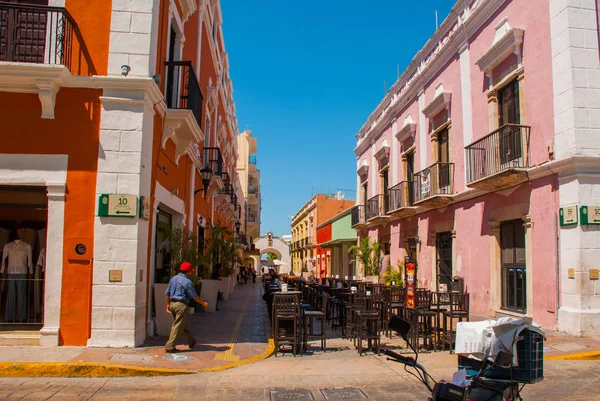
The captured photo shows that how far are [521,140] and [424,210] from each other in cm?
666

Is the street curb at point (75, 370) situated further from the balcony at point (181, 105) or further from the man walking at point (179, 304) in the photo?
the balcony at point (181, 105)

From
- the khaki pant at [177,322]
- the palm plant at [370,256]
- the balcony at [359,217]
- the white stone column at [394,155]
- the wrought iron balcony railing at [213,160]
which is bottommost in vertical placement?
the khaki pant at [177,322]

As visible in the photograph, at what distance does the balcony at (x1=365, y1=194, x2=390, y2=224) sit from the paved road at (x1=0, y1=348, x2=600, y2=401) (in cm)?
1462

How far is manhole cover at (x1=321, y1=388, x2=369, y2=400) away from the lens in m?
5.97

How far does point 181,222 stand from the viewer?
42.3 feet

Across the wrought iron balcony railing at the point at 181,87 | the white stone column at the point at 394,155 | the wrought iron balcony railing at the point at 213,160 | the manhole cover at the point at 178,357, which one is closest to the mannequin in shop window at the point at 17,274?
the manhole cover at the point at 178,357

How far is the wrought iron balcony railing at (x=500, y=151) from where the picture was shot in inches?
464

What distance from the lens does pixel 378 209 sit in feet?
77.0

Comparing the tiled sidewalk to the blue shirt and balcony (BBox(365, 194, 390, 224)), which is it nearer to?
the blue shirt

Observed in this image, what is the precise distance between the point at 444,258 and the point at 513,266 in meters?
4.51

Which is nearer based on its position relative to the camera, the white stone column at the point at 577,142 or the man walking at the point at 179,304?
the man walking at the point at 179,304

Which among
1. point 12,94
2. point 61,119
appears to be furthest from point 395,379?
point 12,94

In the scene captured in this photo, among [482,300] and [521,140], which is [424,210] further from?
[521,140]

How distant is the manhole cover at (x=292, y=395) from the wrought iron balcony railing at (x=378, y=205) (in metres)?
16.4
